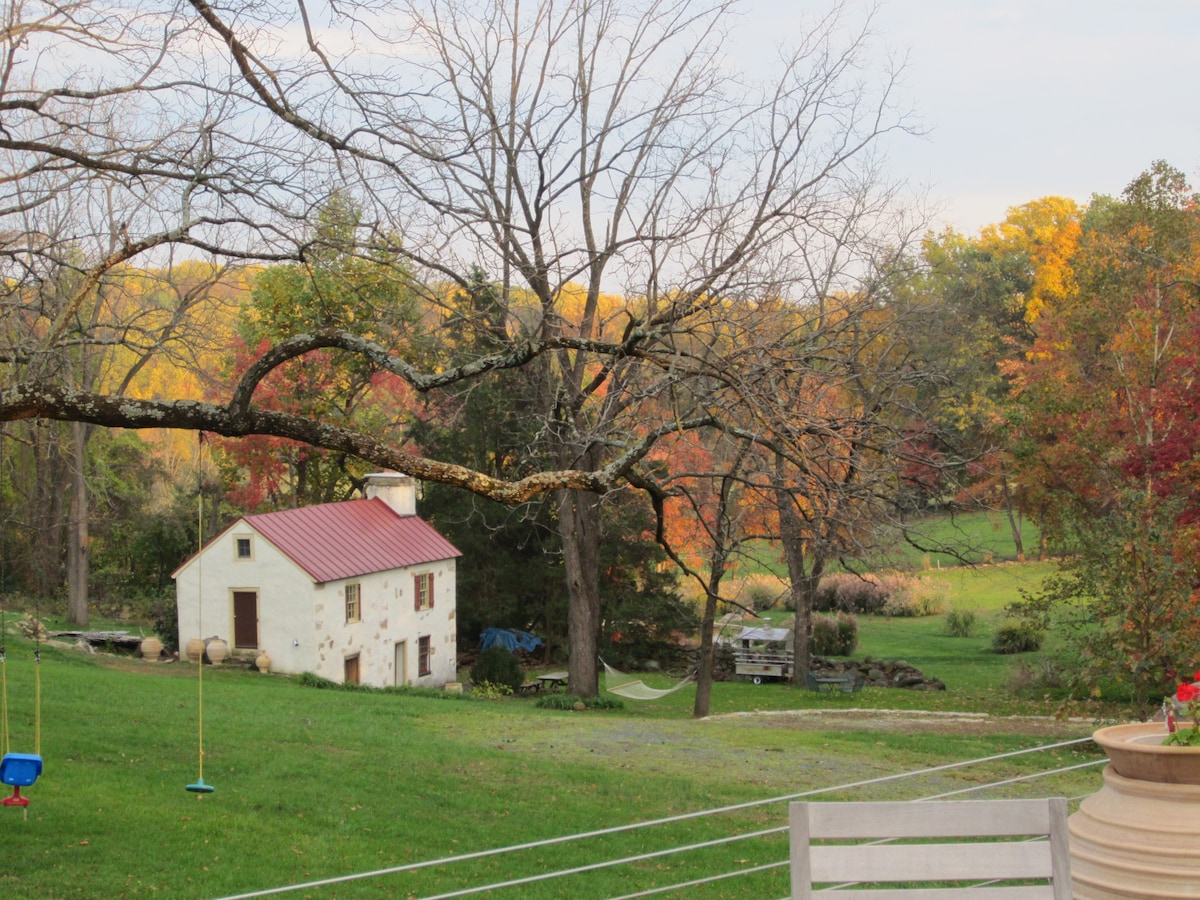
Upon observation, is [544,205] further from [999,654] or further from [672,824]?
[999,654]

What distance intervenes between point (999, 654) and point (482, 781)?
26.7 metres

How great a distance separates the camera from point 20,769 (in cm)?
854

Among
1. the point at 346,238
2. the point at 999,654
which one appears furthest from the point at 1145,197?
the point at 346,238

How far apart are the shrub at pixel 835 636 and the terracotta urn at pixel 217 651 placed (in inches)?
700

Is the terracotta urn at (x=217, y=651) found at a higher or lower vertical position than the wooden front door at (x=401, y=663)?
higher

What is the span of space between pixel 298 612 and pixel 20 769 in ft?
65.2

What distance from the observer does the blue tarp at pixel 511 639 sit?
118 ft

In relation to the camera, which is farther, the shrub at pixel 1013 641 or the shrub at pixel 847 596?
the shrub at pixel 847 596

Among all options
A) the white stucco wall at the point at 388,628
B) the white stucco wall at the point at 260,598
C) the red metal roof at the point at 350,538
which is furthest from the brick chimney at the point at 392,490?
the white stucco wall at the point at 260,598

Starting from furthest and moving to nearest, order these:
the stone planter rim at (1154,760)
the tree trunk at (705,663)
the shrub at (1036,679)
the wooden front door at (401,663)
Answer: the wooden front door at (401,663)
the shrub at (1036,679)
the tree trunk at (705,663)
the stone planter rim at (1154,760)

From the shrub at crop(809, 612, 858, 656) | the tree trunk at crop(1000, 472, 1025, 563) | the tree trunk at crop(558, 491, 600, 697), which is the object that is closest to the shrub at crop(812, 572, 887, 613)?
the shrub at crop(809, 612, 858, 656)

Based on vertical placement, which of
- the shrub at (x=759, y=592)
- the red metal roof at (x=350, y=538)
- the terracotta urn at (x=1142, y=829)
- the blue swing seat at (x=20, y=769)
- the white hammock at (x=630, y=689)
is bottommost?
the white hammock at (x=630, y=689)

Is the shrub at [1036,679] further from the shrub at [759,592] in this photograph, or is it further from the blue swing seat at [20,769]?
the blue swing seat at [20,769]

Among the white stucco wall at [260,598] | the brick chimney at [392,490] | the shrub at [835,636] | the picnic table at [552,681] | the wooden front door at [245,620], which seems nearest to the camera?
the white stucco wall at [260,598]
